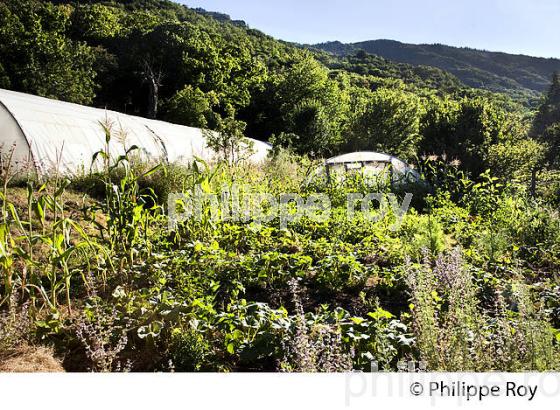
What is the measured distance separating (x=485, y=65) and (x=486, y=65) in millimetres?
220

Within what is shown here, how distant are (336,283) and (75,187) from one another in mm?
5141

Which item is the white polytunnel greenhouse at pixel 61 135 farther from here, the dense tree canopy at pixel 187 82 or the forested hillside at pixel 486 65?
the forested hillside at pixel 486 65

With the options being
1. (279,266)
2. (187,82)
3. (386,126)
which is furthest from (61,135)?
(187,82)

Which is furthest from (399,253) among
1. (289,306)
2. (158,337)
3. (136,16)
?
(136,16)

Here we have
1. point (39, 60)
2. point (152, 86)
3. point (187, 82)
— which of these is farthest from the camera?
point (187, 82)

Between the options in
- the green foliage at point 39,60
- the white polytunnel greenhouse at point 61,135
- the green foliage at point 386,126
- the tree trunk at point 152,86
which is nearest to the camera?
the white polytunnel greenhouse at point 61,135

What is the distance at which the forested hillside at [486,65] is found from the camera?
87425 mm

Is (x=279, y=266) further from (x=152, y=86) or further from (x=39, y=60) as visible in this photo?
(x=152, y=86)

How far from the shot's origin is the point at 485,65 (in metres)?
95.8

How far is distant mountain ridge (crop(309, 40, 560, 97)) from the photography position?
87.8m

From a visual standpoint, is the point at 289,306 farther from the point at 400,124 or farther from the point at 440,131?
the point at 400,124

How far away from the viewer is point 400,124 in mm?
24422

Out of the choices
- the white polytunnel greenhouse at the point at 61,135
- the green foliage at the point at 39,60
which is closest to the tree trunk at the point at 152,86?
the green foliage at the point at 39,60

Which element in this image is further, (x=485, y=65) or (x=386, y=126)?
(x=485, y=65)
